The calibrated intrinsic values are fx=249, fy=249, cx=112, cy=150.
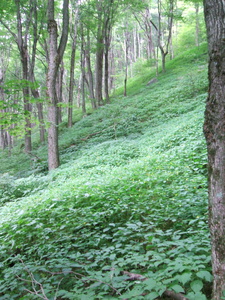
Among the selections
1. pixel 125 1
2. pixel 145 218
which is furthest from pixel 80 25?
pixel 145 218

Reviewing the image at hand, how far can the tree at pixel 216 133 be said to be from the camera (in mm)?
1935

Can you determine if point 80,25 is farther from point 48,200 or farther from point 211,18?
point 211,18

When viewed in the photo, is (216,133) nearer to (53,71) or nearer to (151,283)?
(151,283)

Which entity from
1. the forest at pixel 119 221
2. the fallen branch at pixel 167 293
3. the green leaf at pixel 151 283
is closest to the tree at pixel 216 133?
the forest at pixel 119 221

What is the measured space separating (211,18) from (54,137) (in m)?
8.27

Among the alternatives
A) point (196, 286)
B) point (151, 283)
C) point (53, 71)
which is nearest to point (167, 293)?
point (151, 283)

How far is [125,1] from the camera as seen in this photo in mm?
17703

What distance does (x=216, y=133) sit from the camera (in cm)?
197

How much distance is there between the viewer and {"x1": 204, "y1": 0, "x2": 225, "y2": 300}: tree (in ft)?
6.35

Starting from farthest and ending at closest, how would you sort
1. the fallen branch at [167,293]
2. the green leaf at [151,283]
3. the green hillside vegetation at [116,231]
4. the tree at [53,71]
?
the tree at [53,71] < the green hillside vegetation at [116,231] < the fallen branch at [167,293] < the green leaf at [151,283]

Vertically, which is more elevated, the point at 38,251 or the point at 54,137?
the point at 54,137

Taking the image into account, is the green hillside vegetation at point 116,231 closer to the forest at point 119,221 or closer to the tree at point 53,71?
the forest at point 119,221

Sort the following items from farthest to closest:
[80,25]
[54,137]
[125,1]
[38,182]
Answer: [80,25] → [125,1] → [54,137] → [38,182]

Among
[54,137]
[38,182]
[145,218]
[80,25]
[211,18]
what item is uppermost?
[80,25]
